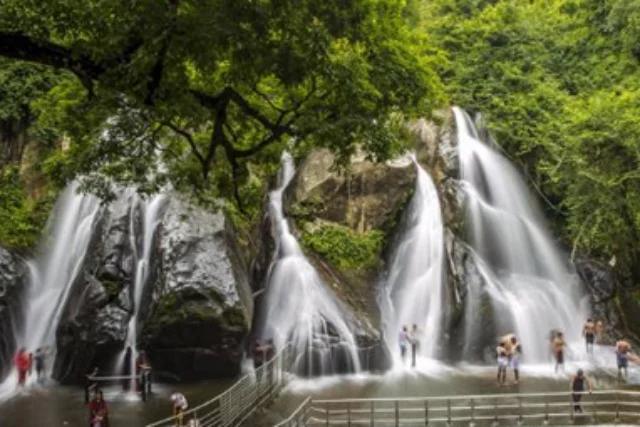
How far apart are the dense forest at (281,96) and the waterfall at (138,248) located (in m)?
2.53

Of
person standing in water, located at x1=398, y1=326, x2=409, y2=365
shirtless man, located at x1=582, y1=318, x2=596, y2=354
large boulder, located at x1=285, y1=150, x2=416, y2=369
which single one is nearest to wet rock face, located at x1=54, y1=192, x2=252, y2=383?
large boulder, located at x1=285, y1=150, x2=416, y2=369

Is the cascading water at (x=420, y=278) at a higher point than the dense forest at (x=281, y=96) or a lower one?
lower

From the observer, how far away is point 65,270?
2195cm

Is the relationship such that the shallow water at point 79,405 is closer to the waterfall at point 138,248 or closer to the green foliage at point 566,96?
the waterfall at point 138,248

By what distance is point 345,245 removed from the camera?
23844 mm

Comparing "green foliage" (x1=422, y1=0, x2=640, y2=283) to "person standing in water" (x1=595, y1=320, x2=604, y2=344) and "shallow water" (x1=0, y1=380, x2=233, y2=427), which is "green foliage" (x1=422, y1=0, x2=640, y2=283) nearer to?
"person standing in water" (x1=595, y1=320, x2=604, y2=344)

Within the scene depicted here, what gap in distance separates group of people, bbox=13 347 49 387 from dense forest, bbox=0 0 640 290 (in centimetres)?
510

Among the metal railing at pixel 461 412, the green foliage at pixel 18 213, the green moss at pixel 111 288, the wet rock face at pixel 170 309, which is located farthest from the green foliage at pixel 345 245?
the green foliage at pixel 18 213

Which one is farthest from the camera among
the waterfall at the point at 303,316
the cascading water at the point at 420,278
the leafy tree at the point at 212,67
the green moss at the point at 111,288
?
the cascading water at the point at 420,278

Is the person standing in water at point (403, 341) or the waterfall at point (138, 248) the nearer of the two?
the waterfall at point (138, 248)

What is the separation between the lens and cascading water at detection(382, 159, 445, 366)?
Answer: 72.7ft

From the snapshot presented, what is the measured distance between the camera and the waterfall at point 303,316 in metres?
19.5

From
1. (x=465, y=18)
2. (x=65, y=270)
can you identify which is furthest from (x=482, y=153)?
(x=65, y=270)

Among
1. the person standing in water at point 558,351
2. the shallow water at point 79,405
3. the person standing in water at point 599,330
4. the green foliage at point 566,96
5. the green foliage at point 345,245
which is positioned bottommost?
the shallow water at point 79,405
